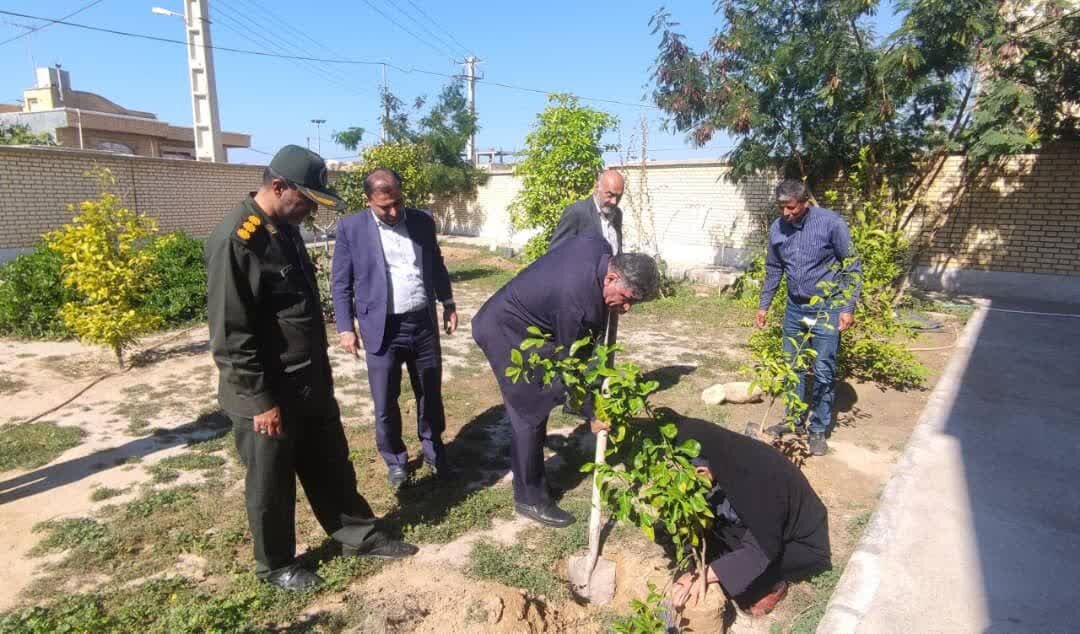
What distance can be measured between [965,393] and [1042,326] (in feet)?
11.7

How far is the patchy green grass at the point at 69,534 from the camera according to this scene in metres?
2.83

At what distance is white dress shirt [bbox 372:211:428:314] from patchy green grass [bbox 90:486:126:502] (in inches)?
74.3

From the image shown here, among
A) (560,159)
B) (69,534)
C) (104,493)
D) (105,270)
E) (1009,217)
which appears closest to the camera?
(69,534)

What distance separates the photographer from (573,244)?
2826 millimetres

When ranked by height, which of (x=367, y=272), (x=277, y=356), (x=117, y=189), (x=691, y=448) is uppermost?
(x=117, y=189)

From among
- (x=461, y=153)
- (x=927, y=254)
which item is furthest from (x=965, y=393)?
(x=461, y=153)

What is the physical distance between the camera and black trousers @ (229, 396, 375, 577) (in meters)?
2.34

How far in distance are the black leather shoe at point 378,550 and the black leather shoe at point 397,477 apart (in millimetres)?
639

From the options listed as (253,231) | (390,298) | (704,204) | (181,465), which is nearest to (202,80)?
(704,204)

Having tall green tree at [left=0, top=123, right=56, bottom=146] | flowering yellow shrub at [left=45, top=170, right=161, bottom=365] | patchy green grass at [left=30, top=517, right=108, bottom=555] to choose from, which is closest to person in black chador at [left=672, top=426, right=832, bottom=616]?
patchy green grass at [left=30, top=517, right=108, bottom=555]

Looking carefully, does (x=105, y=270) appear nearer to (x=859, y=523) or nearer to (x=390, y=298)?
(x=390, y=298)

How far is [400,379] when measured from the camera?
3438 millimetres

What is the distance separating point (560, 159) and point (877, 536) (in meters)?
5.34

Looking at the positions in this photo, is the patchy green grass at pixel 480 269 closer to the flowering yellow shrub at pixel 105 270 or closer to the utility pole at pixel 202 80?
the flowering yellow shrub at pixel 105 270
